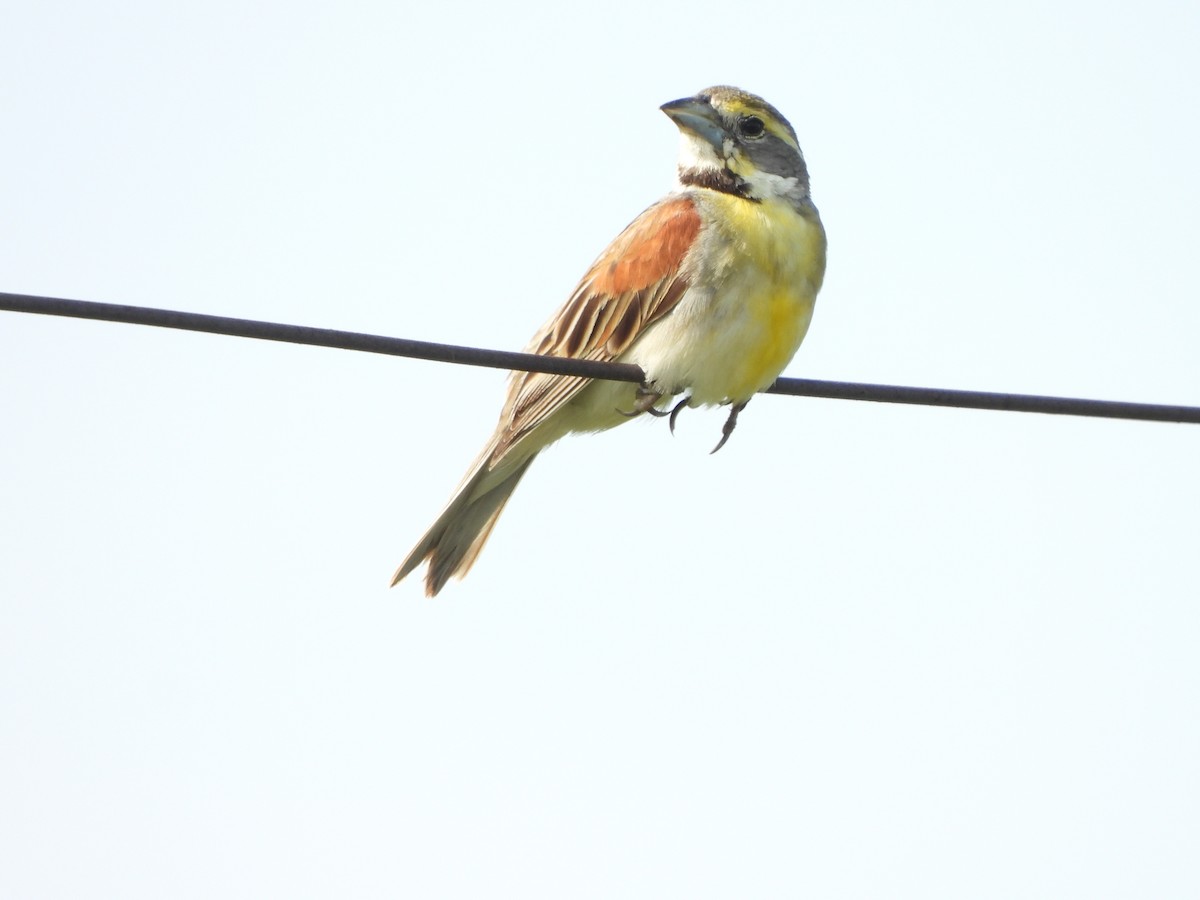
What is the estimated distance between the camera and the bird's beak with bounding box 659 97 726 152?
9430 mm

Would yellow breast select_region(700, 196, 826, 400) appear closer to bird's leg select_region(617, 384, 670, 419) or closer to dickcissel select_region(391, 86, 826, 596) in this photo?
dickcissel select_region(391, 86, 826, 596)

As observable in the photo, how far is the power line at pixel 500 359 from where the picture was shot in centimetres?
553

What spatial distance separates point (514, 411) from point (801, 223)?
1.94m

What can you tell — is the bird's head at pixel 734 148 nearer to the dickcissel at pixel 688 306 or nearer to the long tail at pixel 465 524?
the dickcissel at pixel 688 306

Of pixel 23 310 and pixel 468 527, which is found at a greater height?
pixel 23 310

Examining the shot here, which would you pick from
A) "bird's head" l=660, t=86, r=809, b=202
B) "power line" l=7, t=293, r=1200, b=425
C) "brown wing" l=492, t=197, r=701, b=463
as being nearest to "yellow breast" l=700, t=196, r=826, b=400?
"brown wing" l=492, t=197, r=701, b=463

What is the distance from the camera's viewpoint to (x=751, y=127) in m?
9.59

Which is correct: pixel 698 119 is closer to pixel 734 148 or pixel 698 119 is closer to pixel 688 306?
pixel 734 148

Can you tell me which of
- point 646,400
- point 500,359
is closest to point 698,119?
point 646,400

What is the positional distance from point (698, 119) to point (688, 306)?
4.43ft

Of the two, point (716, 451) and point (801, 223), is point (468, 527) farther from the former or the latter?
point (801, 223)

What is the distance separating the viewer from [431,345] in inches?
237

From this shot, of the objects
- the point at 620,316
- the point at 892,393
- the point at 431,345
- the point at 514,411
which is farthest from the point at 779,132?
the point at 431,345

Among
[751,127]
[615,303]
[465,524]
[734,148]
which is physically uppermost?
[751,127]
